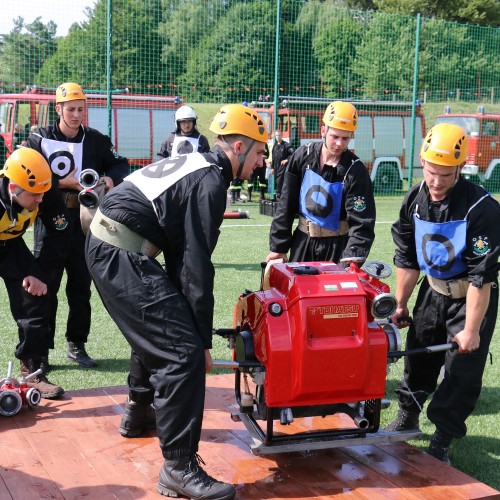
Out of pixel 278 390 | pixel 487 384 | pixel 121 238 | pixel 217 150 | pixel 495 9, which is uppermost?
pixel 495 9

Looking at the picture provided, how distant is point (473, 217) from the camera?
399cm

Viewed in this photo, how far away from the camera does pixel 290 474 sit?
12.5 ft

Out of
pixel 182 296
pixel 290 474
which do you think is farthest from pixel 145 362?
pixel 290 474

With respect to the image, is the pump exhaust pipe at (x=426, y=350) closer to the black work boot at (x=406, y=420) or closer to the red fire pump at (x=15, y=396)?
the black work boot at (x=406, y=420)

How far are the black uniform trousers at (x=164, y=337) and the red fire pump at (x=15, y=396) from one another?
125 cm

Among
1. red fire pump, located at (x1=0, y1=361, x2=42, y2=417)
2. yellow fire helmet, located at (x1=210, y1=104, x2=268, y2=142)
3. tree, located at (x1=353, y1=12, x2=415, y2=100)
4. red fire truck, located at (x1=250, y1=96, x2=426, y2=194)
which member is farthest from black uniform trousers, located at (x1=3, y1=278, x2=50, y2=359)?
tree, located at (x1=353, y1=12, x2=415, y2=100)

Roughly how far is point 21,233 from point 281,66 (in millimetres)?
14818

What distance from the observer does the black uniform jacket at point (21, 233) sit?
471cm

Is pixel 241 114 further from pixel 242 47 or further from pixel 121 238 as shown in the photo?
pixel 242 47

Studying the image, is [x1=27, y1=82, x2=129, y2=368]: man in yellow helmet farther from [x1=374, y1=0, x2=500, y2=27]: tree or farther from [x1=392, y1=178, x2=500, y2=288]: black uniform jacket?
[x1=374, y1=0, x2=500, y2=27]: tree

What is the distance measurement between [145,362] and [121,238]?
0.62 meters

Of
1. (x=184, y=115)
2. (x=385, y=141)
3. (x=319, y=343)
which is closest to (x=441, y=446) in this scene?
(x=319, y=343)

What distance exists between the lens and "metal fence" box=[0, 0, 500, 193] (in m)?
16.1

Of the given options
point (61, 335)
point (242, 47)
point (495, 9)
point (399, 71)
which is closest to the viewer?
point (61, 335)
